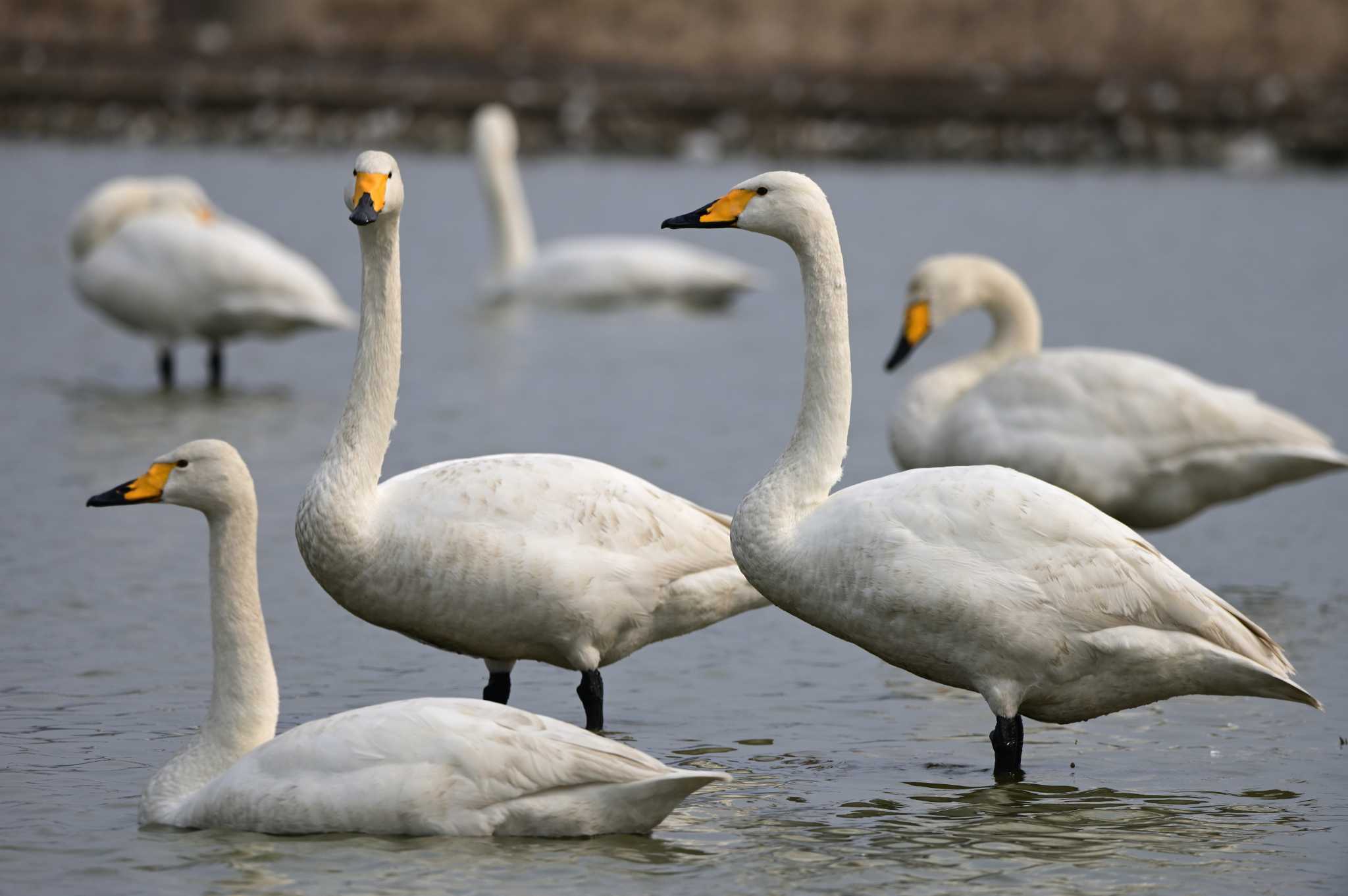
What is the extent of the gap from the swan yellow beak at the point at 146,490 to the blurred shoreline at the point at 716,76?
29627 mm

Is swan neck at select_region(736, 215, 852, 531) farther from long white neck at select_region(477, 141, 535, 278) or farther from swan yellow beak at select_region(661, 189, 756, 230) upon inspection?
long white neck at select_region(477, 141, 535, 278)

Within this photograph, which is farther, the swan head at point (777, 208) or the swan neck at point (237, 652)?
the swan head at point (777, 208)

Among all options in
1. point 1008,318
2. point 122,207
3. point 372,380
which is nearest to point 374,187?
point 372,380

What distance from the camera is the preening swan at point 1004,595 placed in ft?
20.4

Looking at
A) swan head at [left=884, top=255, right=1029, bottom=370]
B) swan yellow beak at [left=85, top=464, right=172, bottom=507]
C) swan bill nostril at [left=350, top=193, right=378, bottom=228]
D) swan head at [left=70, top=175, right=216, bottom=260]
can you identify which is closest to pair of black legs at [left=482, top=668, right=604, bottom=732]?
swan yellow beak at [left=85, top=464, right=172, bottom=507]

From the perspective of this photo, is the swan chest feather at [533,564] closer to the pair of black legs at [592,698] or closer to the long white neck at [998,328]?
the pair of black legs at [592,698]

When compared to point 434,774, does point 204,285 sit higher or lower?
higher

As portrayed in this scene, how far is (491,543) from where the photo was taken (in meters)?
6.60

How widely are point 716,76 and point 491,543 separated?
38952 millimetres

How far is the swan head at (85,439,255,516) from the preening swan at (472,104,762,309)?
1342 centimetres

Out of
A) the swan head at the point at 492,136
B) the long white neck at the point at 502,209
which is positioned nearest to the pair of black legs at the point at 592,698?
the long white neck at the point at 502,209

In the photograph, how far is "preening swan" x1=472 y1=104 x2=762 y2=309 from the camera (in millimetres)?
19484

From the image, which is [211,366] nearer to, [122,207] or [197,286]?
[197,286]

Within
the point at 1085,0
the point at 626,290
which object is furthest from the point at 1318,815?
the point at 1085,0
